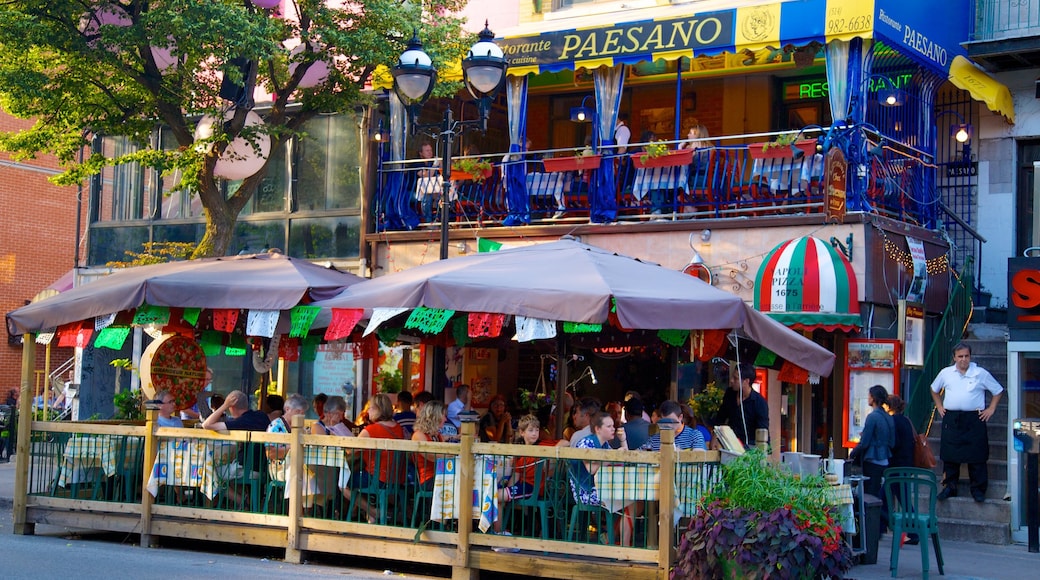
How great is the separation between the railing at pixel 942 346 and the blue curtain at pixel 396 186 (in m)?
7.55

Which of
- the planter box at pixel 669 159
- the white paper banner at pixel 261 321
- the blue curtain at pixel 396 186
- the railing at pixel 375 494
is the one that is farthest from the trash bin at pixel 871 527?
the blue curtain at pixel 396 186

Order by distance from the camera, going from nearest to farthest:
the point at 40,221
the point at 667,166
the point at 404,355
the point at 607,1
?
→ the point at 667,166, the point at 607,1, the point at 404,355, the point at 40,221

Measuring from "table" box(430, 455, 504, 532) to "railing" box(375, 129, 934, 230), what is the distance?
6.62 metres

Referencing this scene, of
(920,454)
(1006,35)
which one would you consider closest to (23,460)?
(920,454)

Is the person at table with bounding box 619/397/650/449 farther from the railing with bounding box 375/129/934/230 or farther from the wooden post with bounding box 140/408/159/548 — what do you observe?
the railing with bounding box 375/129/934/230

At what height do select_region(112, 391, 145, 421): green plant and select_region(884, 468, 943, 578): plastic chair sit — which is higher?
select_region(112, 391, 145, 421): green plant

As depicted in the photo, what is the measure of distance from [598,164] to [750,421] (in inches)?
185

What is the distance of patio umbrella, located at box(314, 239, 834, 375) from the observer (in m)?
10.1

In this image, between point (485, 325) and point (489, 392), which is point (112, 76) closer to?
point (489, 392)

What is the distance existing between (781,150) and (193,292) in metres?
7.25

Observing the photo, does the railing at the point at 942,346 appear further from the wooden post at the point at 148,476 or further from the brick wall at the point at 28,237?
the brick wall at the point at 28,237

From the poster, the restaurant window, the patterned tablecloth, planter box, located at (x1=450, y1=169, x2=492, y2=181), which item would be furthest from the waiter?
the restaurant window

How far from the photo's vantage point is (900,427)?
12984mm

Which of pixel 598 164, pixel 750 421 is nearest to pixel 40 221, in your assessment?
pixel 598 164
